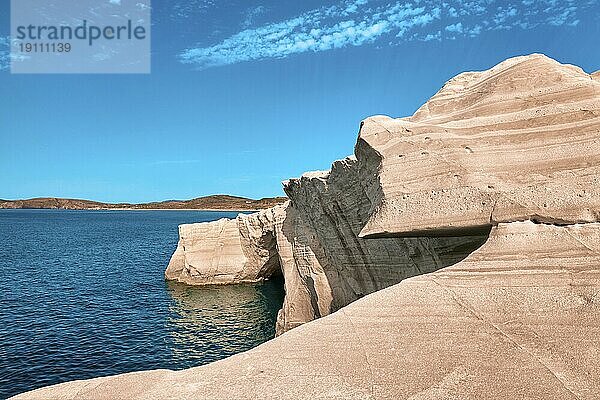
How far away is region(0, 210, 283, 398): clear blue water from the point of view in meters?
22.2

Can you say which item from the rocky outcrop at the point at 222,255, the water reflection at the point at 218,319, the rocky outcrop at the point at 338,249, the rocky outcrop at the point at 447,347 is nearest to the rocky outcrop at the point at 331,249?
the rocky outcrop at the point at 338,249

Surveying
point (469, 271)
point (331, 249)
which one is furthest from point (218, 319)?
point (469, 271)

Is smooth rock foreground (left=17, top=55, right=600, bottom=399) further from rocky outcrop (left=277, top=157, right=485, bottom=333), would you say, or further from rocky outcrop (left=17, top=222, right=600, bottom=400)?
rocky outcrop (left=277, top=157, right=485, bottom=333)

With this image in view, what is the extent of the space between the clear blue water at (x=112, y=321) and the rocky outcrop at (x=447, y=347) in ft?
56.9

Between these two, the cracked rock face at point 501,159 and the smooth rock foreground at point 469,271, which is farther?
the cracked rock face at point 501,159

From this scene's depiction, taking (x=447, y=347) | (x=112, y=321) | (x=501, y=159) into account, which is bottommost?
(x=112, y=321)

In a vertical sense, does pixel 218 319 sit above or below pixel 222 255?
below

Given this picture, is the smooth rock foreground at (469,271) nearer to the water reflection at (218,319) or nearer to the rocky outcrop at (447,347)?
the rocky outcrop at (447,347)

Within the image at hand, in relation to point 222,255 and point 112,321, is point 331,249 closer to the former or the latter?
point 112,321

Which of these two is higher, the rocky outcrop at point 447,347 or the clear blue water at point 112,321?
the rocky outcrop at point 447,347

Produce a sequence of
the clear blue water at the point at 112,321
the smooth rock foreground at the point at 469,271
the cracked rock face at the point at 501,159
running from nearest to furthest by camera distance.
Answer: the smooth rock foreground at the point at 469,271 → the cracked rock face at the point at 501,159 → the clear blue water at the point at 112,321

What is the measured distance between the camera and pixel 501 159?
10.1 meters

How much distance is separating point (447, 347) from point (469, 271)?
2183mm

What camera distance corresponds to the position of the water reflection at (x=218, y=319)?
24481 millimetres
